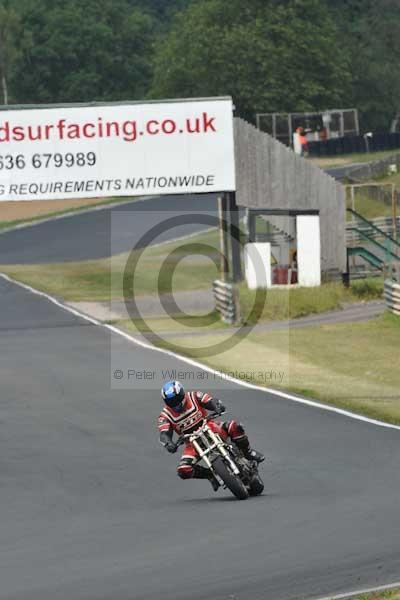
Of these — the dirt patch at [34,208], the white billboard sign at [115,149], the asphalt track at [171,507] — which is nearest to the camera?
the asphalt track at [171,507]

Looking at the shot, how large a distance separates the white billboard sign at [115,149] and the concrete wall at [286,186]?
3.60 ft

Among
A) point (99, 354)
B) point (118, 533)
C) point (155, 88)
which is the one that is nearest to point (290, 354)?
point (99, 354)

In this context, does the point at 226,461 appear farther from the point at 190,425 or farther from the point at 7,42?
the point at 7,42

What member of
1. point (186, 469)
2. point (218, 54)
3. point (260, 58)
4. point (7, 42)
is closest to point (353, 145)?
point (260, 58)

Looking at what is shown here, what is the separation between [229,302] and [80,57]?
282ft

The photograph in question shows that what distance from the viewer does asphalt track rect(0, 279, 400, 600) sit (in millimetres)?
11602

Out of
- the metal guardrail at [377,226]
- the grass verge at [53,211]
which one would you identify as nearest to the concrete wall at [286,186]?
the metal guardrail at [377,226]

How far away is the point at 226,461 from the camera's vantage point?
1552 centimetres

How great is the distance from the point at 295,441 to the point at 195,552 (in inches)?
306

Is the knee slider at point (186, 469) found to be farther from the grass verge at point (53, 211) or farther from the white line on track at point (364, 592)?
the grass verge at point (53, 211)

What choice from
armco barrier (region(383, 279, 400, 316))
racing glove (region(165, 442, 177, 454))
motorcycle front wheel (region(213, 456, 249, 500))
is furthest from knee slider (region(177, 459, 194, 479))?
armco barrier (region(383, 279, 400, 316))

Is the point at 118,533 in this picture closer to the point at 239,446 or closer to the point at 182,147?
the point at 239,446

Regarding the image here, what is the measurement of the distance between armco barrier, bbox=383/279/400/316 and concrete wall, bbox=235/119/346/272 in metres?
4.68

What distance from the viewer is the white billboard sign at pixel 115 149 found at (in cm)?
3662
